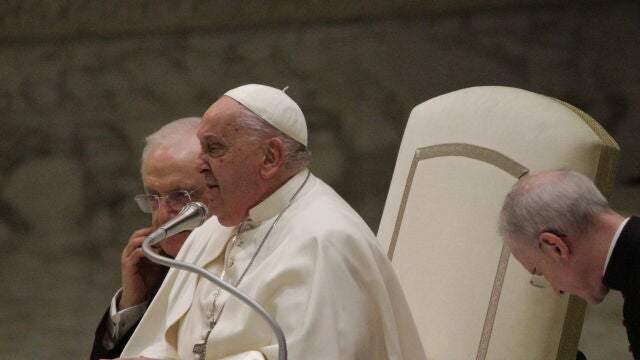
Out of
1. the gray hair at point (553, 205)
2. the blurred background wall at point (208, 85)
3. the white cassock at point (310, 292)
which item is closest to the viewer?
the gray hair at point (553, 205)

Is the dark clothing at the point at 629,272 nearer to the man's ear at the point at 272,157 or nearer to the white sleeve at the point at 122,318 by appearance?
the man's ear at the point at 272,157

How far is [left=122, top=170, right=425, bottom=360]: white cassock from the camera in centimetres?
246

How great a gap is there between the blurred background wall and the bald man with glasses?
6.78 ft

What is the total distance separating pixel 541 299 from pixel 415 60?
2917 mm

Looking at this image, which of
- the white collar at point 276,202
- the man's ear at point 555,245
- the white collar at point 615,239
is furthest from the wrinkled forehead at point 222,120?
the white collar at point 615,239

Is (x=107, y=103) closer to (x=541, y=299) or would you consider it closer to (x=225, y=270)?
(x=225, y=270)

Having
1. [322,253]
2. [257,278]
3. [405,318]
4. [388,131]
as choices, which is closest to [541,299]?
[405,318]

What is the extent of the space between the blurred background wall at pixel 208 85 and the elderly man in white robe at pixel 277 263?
2360mm

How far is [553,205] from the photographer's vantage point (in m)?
2.36

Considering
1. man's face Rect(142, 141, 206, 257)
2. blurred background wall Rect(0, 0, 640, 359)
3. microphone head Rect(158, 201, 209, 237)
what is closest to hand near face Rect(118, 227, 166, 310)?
man's face Rect(142, 141, 206, 257)

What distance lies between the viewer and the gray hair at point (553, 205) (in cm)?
235

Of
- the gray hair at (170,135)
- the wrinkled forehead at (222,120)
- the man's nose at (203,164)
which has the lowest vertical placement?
the gray hair at (170,135)

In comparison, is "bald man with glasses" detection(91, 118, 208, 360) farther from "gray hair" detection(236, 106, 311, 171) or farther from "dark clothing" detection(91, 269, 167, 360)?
"gray hair" detection(236, 106, 311, 171)

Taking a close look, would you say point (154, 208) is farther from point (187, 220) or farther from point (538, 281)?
point (538, 281)
